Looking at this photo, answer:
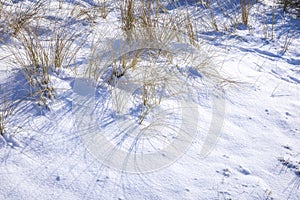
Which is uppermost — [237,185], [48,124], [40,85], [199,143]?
[40,85]

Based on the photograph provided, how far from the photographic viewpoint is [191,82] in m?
2.67

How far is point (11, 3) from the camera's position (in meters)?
3.31

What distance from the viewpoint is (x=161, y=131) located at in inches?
86.5

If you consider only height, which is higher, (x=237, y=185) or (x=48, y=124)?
(x=48, y=124)

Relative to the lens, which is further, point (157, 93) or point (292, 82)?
point (292, 82)

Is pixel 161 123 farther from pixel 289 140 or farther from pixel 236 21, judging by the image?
pixel 236 21

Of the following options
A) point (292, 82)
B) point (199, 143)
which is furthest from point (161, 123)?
point (292, 82)

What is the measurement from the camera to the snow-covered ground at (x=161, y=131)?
1.82 metres

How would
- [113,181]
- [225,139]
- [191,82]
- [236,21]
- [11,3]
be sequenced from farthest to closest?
1. [236,21]
2. [11,3]
3. [191,82]
4. [225,139]
5. [113,181]

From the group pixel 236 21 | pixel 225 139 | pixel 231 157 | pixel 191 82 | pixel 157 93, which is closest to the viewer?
pixel 231 157

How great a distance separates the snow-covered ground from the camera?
1818 millimetres

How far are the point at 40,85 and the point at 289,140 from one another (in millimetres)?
1610

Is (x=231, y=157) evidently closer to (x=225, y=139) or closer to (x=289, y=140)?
(x=225, y=139)

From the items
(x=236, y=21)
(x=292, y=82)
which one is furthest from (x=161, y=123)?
(x=236, y=21)
